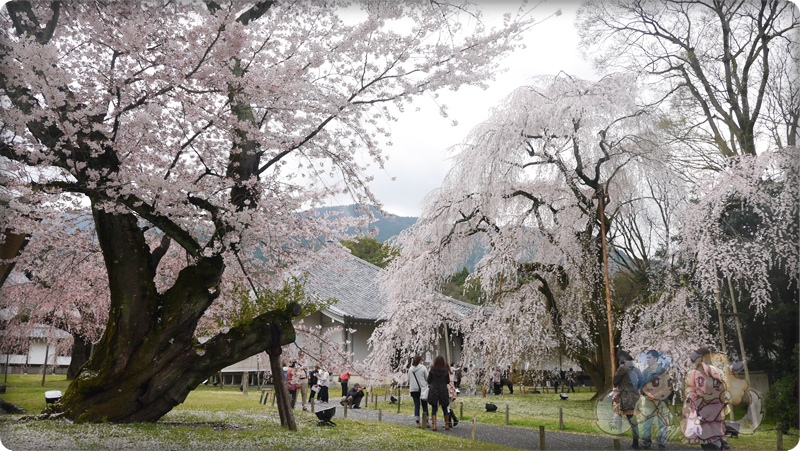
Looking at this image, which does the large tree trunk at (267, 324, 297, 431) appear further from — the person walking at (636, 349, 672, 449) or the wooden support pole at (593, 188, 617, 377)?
the wooden support pole at (593, 188, 617, 377)

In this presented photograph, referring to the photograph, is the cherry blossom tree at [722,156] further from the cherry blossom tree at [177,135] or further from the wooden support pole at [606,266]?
the cherry blossom tree at [177,135]

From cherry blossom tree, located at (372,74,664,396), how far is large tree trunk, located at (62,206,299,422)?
13.5ft

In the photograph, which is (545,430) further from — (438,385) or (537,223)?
(537,223)

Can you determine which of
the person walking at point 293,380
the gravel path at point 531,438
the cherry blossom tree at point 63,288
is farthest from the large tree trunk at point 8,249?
the gravel path at point 531,438

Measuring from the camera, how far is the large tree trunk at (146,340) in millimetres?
5629

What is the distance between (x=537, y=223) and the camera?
→ 962 cm

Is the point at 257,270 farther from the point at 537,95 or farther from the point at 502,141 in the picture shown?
the point at 537,95

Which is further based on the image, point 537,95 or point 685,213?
point 537,95

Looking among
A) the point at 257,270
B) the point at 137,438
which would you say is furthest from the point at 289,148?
the point at 137,438

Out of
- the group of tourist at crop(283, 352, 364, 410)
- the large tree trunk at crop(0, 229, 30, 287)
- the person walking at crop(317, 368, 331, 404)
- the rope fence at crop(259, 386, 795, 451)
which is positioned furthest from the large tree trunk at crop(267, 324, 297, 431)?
the person walking at crop(317, 368, 331, 404)

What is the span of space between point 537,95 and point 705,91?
8.85ft

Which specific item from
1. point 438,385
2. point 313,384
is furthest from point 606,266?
point 313,384

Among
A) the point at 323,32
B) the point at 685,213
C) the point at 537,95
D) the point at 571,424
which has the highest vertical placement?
the point at 537,95

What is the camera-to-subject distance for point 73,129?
5.38 meters
